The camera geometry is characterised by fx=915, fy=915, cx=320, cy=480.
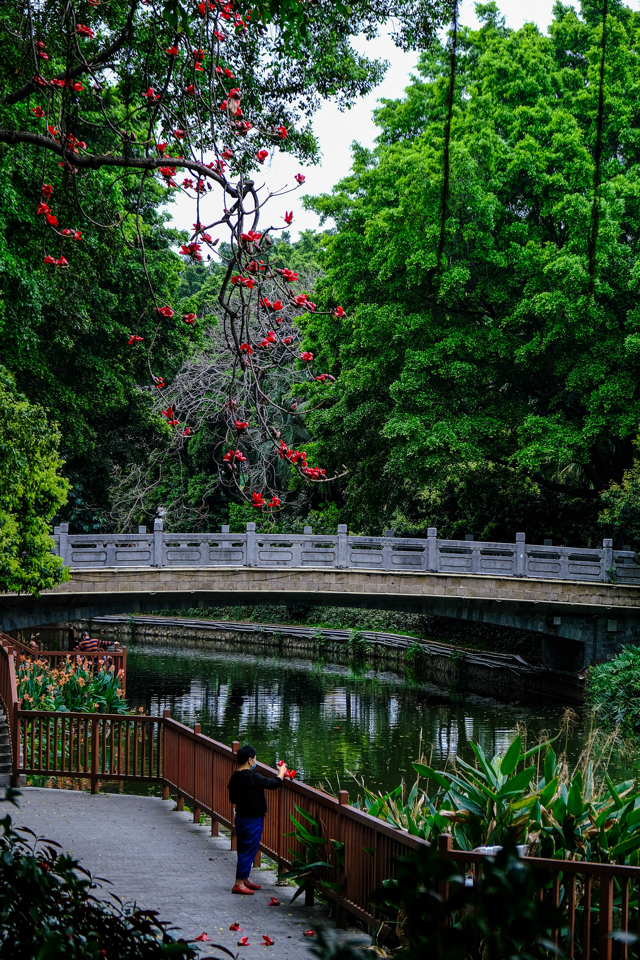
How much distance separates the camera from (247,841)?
7910 millimetres

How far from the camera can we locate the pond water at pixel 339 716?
716 inches

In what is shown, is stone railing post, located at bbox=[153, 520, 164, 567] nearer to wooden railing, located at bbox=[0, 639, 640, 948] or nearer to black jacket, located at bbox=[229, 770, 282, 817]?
wooden railing, located at bbox=[0, 639, 640, 948]

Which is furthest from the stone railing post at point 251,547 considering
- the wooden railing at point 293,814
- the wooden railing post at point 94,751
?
the wooden railing at point 293,814

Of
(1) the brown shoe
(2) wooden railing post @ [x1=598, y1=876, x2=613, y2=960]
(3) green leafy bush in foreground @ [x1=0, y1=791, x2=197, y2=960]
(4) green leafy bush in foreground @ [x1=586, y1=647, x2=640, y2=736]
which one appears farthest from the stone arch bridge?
(3) green leafy bush in foreground @ [x1=0, y1=791, x2=197, y2=960]

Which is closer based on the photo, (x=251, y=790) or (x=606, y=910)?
(x=606, y=910)

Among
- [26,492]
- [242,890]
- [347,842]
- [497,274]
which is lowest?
[242,890]

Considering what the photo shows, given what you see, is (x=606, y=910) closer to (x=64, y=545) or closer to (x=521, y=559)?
(x=64, y=545)

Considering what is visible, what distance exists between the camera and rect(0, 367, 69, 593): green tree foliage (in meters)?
15.2

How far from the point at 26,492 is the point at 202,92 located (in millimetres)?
9703

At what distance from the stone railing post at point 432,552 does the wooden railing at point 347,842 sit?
14285 millimetres

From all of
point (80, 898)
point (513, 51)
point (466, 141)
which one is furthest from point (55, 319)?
point (80, 898)

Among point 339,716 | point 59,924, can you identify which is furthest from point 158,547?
point 59,924

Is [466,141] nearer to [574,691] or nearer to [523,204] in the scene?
[523,204]

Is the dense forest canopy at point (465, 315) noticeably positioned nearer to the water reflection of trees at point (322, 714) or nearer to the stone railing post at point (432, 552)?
the stone railing post at point (432, 552)
